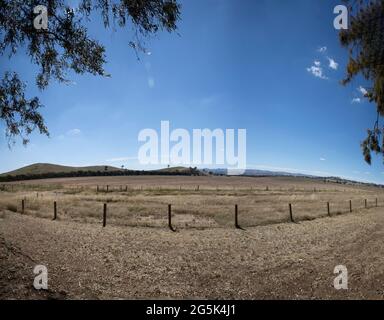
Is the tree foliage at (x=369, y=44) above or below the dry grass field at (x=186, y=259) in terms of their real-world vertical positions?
above

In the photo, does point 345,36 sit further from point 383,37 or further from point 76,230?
point 76,230

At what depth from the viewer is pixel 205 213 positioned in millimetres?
25656

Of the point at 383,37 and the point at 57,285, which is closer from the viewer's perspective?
the point at 57,285

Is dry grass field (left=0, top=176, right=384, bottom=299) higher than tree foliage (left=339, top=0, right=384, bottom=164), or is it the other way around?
tree foliage (left=339, top=0, right=384, bottom=164)

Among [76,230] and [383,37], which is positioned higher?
[383,37]

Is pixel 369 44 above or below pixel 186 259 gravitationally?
above

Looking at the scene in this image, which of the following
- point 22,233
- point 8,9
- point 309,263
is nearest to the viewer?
point 8,9

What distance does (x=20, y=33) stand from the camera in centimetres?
894

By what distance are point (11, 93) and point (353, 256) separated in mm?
12306

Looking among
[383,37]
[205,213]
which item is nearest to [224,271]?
[383,37]

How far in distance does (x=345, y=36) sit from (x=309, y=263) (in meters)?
7.10
